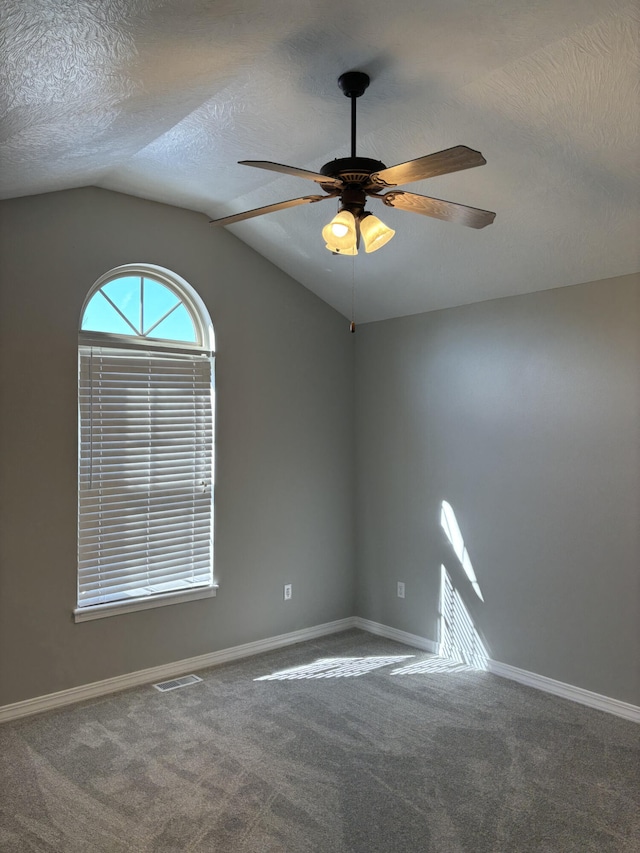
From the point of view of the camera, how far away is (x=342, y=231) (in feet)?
7.33

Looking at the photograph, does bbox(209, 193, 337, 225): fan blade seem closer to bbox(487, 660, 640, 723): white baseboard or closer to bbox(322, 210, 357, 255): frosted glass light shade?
bbox(322, 210, 357, 255): frosted glass light shade

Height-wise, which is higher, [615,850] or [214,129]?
[214,129]

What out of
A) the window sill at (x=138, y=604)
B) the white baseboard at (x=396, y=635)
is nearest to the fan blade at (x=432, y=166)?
the window sill at (x=138, y=604)

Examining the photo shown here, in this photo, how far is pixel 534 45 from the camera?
86.9 inches

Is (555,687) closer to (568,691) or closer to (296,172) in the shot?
(568,691)

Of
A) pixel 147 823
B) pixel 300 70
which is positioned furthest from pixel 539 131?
pixel 147 823

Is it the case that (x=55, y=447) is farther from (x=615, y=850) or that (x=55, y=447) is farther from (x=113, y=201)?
(x=615, y=850)

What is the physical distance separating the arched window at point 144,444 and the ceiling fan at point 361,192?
1693 millimetres

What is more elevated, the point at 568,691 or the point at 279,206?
the point at 279,206

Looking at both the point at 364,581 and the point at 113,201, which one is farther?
the point at 364,581

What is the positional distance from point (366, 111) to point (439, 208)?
71 cm

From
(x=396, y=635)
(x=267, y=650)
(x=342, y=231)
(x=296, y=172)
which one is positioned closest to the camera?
(x=296, y=172)

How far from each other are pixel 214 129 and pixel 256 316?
1.67 m

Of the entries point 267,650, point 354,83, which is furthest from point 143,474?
point 354,83
